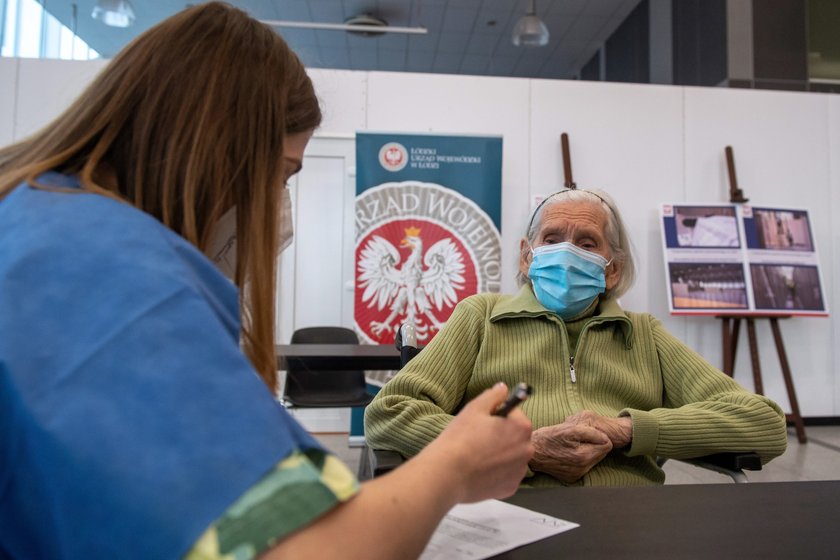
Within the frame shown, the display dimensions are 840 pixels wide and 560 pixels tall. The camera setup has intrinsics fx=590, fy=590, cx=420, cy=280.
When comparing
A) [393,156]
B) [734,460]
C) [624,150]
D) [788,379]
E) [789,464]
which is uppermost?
[624,150]

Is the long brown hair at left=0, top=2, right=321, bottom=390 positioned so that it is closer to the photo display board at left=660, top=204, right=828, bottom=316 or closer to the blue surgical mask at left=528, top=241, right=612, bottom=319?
the blue surgical mask at left=528, top=241, right=612, bottom=319

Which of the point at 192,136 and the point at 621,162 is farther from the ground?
the point at 621,162

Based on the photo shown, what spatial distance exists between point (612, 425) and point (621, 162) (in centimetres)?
359

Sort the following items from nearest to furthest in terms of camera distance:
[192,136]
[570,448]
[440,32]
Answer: [192,136]
[570,448]
[440,32]

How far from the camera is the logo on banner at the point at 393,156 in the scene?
4.09m

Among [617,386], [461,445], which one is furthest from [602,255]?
[461,445]

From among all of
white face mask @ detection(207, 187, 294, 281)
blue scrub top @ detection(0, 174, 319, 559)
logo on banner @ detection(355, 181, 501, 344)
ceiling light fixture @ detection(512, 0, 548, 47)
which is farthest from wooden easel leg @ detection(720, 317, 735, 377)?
blue scrub top @ detection(0, 174, 319, 559)

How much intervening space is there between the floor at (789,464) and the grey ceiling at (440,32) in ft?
12.3

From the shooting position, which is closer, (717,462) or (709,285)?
(717,462)

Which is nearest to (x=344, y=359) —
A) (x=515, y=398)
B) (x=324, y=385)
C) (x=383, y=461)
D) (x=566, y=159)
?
(x=383, y=461)

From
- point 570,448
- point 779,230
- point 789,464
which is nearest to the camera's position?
point 570,448

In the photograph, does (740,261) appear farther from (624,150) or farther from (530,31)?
(530,31)

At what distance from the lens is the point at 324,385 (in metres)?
3.44

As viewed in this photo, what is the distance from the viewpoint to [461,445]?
1.87ft
